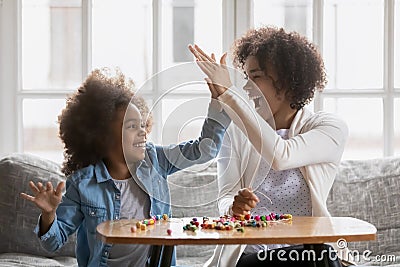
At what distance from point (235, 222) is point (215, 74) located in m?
0.36

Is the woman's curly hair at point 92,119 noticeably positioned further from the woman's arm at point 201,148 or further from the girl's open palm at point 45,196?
the girl's open palm at point 45,196

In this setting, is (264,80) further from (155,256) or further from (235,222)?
(155,256)

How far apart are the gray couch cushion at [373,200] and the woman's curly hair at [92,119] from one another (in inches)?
37.0

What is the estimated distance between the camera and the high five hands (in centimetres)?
191

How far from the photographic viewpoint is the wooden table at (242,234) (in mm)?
1646

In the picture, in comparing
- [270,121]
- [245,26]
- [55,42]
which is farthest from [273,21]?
[270,121]

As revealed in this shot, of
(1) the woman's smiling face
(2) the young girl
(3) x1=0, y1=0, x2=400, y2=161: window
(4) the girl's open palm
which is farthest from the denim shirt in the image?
(3) x1=0, y1=0, x2=400, y2=161: window

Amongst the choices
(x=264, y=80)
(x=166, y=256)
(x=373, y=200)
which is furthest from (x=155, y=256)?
(x=373, y=200)

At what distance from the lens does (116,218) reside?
2090mm

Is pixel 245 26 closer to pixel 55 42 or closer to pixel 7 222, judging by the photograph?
pixel 55 42

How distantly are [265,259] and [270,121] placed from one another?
0.38 meters

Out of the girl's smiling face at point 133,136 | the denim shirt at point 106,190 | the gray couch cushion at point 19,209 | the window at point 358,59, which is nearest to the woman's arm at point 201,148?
the denim shirt at point 106,190

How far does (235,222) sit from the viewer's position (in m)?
1.87

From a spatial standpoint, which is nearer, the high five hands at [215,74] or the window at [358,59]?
the high five hands at [215,74]
